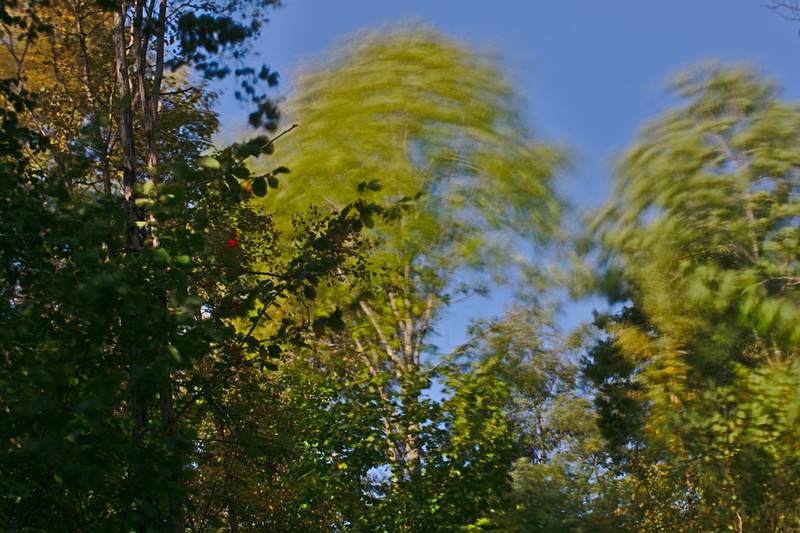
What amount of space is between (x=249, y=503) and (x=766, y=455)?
7.72m

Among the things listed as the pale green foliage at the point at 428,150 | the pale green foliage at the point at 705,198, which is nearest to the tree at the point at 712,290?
the pale green foliage at the point at 705,198

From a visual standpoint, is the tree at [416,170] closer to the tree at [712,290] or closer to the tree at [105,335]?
the tree at [712,290]

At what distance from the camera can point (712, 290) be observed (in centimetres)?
1441

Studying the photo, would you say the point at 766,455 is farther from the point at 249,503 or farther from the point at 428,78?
the point at 428,78

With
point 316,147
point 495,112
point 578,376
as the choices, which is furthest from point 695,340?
point 578,376

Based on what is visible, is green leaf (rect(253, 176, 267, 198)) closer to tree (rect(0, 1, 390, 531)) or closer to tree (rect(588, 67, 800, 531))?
tree (rect(0, 1, 390, 531))

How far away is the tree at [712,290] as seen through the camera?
1153 cm

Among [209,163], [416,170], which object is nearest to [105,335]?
[209,163]

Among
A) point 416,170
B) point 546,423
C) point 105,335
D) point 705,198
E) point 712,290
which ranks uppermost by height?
point 546,423

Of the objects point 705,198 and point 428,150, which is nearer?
point 705,198

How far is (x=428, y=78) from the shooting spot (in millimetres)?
16984

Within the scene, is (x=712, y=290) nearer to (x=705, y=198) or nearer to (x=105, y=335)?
(x=705, y=198)

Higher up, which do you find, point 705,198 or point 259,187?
point 705,198

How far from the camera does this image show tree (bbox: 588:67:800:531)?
11.5 m
